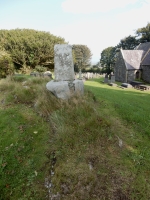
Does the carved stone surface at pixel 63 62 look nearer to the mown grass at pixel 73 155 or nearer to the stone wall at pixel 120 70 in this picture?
the mown grass at pixel 73 155

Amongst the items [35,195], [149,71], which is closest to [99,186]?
[35,195]

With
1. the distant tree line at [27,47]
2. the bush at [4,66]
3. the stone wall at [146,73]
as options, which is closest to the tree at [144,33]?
the stone wall at [146,73]

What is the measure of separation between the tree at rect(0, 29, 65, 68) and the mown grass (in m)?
18.0

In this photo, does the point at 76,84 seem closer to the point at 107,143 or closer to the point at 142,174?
the point at 107,143

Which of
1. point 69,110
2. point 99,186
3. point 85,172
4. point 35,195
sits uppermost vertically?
point 69,110

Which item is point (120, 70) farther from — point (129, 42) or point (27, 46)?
point (129, 42)

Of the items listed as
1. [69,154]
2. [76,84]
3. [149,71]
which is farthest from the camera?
[149,71]

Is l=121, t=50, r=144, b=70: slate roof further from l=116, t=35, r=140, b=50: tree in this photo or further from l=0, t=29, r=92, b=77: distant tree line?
l=116, t=35, r=140, b=50: tree

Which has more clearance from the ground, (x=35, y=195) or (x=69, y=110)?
(x=69, y=110)

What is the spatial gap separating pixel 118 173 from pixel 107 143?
755 mm

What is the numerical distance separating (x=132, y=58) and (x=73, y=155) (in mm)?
27078

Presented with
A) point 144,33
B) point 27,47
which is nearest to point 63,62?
point 27,47

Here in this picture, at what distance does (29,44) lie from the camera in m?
20.1

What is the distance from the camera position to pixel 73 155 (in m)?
2.98
